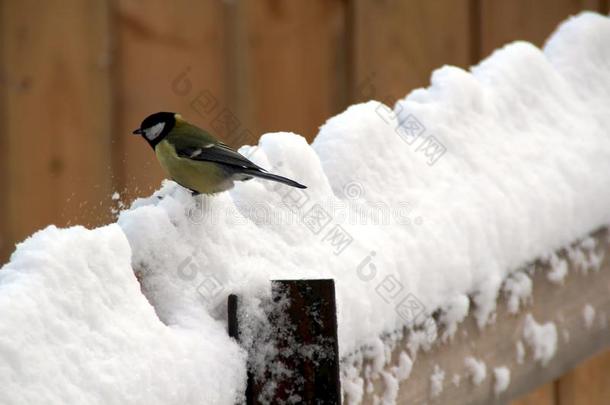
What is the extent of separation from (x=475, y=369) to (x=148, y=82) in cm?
104

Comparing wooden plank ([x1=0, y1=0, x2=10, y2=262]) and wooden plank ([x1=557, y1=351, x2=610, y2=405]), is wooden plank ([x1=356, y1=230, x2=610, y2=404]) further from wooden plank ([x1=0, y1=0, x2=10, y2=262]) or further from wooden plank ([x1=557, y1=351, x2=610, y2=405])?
wooden plank ([x1=0, y1=0, x2=10, y2=262])

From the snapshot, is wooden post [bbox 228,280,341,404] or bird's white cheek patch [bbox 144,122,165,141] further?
bird's white cheek patch [bbox 144,122,165,141]

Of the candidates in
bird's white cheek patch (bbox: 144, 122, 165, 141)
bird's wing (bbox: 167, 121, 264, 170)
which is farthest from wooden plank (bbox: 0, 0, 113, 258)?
bird's wing (bbox: 167, 121, 264, 170)

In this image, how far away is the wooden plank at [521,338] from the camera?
118 centimetres

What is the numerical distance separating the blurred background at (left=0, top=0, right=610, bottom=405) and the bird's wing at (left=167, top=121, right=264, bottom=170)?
457mm

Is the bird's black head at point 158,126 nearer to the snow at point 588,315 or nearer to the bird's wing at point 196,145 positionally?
the bird's wing at point 196,145

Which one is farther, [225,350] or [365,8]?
[365,8]

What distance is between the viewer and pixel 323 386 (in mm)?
944

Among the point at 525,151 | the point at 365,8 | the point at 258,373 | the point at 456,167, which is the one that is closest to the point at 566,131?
the point at 525,151

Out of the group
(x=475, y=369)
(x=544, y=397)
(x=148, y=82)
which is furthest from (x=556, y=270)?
(x=148, y=82)

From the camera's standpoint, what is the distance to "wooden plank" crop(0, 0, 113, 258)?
2014mm

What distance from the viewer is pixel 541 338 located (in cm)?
134

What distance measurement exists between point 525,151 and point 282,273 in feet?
1.52

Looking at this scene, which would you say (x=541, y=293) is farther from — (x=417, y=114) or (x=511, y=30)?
(x=511, y=30)
